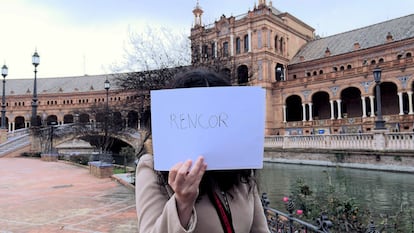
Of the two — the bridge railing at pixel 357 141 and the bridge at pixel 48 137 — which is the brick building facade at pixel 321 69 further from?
the bridge railing at pixel 357 141

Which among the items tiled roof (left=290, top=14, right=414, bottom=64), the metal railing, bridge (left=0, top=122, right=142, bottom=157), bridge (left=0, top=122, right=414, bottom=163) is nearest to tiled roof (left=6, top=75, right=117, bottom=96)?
bridge (left=0, top=122, right=414, bottom=163)

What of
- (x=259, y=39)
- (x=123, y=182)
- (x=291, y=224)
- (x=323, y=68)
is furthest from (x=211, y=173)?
(x=323, y=68)

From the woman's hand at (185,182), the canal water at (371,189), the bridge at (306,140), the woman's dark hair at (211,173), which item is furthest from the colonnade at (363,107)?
the woman's hand at (185,182)

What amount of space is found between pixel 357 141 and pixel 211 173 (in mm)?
21285

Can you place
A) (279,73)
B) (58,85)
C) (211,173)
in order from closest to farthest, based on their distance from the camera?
1. (211,173)
2. (279,73)
3. (58,85)

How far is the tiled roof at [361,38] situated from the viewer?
41844mm

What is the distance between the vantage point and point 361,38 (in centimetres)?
4625

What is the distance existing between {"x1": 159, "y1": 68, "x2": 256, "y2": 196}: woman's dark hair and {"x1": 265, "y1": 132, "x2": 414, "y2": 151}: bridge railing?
61.2ft

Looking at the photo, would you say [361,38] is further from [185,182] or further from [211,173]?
[185,182]

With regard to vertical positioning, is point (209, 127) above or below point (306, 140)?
above

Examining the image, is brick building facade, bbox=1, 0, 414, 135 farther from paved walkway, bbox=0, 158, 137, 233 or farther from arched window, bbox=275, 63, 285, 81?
paved walkway, bbox=0, 158, 137, 233

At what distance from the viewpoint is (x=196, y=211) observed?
61.1 inches

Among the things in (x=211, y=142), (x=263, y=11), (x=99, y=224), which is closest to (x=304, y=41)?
(x=263, y=11)

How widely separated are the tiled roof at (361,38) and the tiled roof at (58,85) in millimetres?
43039
